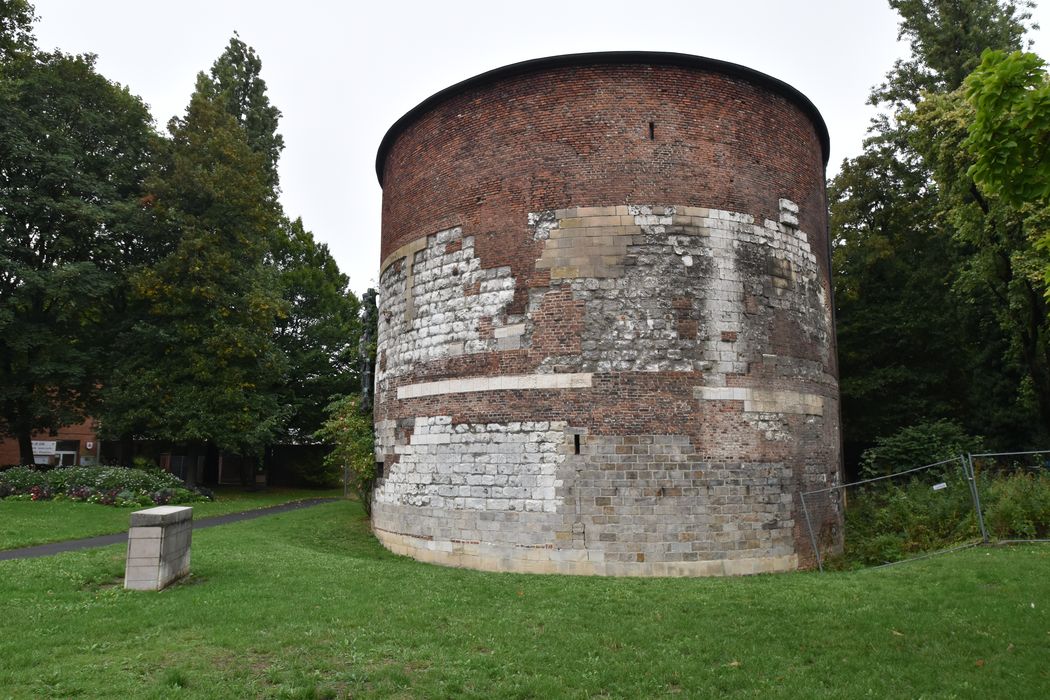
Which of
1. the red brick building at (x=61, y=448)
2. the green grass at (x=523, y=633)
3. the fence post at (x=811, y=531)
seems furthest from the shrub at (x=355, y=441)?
the red brick building at (x=61, y=448)

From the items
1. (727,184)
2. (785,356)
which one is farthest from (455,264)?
(785,356)

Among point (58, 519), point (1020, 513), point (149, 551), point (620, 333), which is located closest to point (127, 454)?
point (58, 519)

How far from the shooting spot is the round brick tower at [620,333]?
11852 mm

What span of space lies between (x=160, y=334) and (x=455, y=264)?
50.5ft

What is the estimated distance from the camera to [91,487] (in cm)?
2019

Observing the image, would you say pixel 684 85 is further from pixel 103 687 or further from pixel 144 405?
pixel 144 405

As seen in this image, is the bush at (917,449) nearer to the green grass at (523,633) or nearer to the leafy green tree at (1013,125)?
the green grass at (523,633)

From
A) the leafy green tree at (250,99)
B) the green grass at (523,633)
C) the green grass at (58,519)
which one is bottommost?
the green grass at (523,633)

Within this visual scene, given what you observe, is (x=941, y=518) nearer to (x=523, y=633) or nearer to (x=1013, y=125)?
(x=523, y=633)

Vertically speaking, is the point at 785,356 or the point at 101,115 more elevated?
the point at 101,115

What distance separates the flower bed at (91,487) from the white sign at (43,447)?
13479 millimetres

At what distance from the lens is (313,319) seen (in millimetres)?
36906

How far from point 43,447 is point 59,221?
1392 centimetres

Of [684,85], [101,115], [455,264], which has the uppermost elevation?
[101,115]
